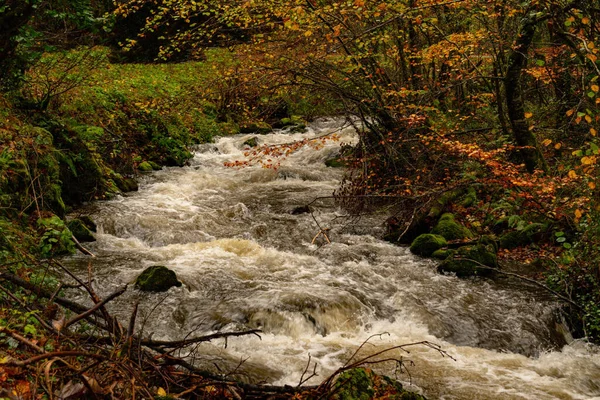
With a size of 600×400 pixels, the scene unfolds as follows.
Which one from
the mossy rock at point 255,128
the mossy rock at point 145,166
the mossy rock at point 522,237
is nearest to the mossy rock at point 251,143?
the mossy rock at point 255,128

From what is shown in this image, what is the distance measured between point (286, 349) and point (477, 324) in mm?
2793

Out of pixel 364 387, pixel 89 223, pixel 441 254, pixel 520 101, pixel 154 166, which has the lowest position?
pixel 441 254

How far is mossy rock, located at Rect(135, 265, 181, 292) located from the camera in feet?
23.7

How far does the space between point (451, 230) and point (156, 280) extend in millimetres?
5614

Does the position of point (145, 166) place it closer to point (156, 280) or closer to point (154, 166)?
point (154, 166)

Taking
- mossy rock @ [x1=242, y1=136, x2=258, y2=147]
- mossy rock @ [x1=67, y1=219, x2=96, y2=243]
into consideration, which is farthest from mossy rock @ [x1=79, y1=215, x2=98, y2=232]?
mossy rock @ [x1=242, y1=136, x2=258, y2=147]

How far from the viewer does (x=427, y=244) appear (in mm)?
9180

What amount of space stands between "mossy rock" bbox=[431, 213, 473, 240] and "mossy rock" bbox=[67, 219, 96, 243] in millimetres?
6551

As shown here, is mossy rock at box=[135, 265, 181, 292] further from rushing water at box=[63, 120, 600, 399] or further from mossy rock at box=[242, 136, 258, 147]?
mossy rock at box=[242, 136, 258, 147]

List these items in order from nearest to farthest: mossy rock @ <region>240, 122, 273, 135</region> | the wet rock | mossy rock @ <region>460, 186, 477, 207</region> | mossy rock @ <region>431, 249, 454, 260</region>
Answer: mossy rock @ <region>431, 249, 454, 260</region>
mossy rock @ <region>460, 186, 477, 207</region>
the wet rock
mossy rock @ <region>240, 122, 273, 135</region>

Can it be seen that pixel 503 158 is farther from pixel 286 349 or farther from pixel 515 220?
pixel 286 349

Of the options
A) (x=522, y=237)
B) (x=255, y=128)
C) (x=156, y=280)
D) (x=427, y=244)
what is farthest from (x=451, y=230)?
(x=255, y=128)

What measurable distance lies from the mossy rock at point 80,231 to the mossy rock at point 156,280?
6.54ft

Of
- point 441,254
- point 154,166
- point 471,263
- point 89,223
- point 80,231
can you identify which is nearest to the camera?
point 471,263
